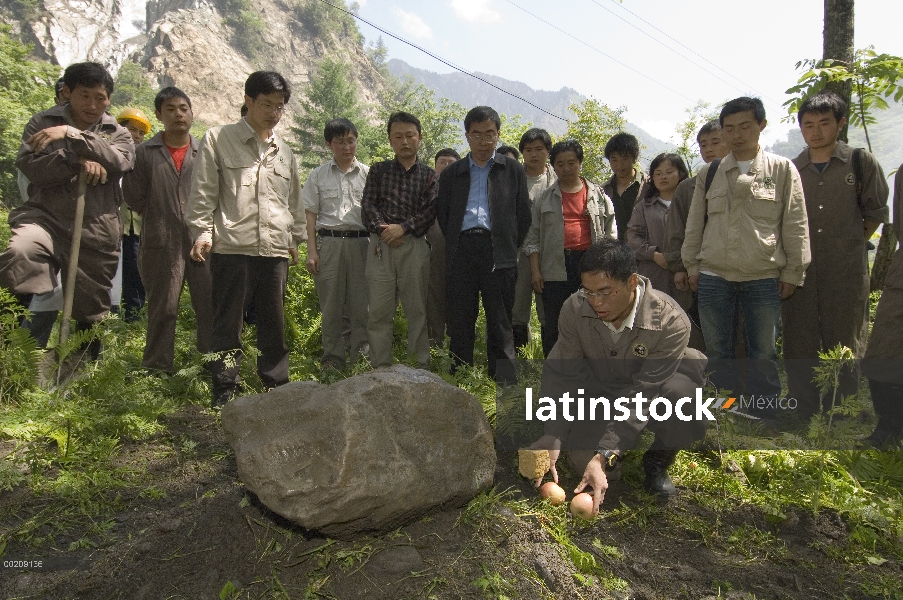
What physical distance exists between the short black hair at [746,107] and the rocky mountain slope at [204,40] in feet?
216

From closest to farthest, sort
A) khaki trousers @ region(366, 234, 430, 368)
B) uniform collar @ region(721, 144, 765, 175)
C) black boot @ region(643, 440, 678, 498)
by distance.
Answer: black boot @ region(643, 440, 678, 498)
uniform collar @ region(721, 144, 765, 175)
khaki trousers @ region(366, 234, 430, 368)

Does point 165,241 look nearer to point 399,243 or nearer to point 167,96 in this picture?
point 167,96

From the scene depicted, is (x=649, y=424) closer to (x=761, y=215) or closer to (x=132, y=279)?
(x=761, y=215)

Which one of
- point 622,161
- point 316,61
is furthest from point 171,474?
point 316,61

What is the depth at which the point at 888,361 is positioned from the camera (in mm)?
3945

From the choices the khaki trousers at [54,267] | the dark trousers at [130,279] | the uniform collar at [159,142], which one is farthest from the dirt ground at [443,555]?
the dark trousers at [130,279]

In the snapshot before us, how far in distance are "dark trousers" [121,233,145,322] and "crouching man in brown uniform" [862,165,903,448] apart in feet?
21.6

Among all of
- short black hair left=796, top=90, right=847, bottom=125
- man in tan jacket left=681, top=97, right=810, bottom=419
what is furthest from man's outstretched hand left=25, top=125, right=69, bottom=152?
short black hair left=796, top=90, right=847, bottom=125

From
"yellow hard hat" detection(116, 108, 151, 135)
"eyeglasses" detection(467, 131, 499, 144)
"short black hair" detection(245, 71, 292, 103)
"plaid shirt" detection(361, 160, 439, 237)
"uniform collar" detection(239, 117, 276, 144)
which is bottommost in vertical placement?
"plaid shirt" detection(361, 160, 439, 237)

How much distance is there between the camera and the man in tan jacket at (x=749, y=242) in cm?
432

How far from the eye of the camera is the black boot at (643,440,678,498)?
3.48 m

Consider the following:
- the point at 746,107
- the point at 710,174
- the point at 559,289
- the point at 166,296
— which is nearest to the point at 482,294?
the point at 559,289

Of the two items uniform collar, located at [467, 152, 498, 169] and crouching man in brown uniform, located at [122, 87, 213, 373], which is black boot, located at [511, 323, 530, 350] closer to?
uniform collar, located at [467, 152, 498, 169]

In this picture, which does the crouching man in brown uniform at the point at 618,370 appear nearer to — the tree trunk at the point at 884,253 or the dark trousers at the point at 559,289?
the dark trousers at the point at 559,289
